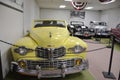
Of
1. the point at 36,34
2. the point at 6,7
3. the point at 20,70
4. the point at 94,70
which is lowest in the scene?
the point at 94,70

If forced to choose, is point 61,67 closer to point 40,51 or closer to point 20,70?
point 40,51

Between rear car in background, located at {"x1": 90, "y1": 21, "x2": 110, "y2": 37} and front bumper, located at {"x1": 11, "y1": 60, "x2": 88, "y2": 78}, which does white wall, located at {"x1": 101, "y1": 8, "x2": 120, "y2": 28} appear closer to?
rear car in background, located at {"x1": 90, "y1": 21, "x2": 110, "y2": 37}

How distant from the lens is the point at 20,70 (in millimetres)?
3098

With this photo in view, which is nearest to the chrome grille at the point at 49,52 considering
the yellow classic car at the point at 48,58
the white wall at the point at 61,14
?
the yellow classic car at the point at 48,58

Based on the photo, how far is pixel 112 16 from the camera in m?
15.0

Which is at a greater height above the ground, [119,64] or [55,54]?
[55,54]

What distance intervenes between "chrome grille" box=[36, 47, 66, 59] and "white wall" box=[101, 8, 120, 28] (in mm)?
11625

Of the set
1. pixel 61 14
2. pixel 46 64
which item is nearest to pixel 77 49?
pixel 46 64

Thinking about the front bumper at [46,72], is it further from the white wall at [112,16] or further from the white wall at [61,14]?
the white wall at [61,14]

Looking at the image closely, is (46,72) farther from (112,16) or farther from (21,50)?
(112,16)

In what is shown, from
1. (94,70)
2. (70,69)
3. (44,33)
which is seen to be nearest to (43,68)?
(70,69)

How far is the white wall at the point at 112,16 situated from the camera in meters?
13.8

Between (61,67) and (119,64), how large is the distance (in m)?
2.50

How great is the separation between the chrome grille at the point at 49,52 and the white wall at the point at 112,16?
458 inches
